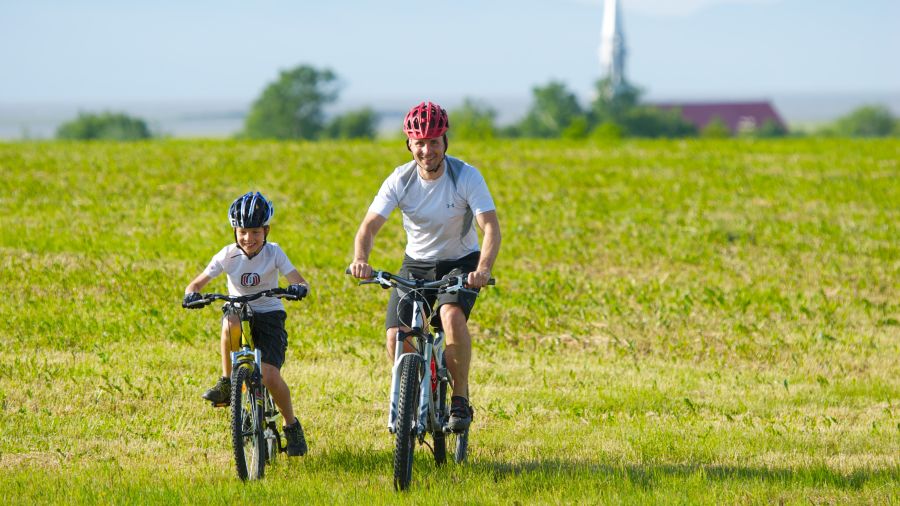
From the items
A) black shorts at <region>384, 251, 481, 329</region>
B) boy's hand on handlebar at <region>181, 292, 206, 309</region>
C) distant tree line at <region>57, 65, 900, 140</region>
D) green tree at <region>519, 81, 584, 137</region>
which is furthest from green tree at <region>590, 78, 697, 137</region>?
boy's hand on handlebar at <region>181, 292, 206, 309</region>

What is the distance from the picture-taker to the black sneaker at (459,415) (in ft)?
24.7

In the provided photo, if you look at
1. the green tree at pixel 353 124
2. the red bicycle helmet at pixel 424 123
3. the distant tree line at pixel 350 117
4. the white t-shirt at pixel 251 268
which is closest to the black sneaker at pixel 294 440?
the white t-shirt at pixel 251 268

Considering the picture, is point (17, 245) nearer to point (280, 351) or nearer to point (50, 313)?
point (50, 313)

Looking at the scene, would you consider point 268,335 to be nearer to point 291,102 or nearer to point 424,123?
point 424,123

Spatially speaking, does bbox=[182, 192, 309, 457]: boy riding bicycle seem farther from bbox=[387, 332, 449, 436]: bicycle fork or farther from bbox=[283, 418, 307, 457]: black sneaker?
bbox=[387, 332, 449, 436]: bicycle fork

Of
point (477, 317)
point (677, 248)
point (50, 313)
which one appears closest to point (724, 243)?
point (677, 248)

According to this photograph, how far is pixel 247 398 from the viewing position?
7426mm

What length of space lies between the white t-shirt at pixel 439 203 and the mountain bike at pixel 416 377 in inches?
15.9

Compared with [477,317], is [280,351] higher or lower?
higher

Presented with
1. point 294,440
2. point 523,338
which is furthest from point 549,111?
point 294,440

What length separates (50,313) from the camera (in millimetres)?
13211

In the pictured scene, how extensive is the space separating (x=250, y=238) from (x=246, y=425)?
1207 millimetres

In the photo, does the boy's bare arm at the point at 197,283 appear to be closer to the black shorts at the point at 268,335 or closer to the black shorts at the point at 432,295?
the black shorts at the point at 268,335

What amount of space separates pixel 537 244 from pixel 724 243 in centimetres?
309
